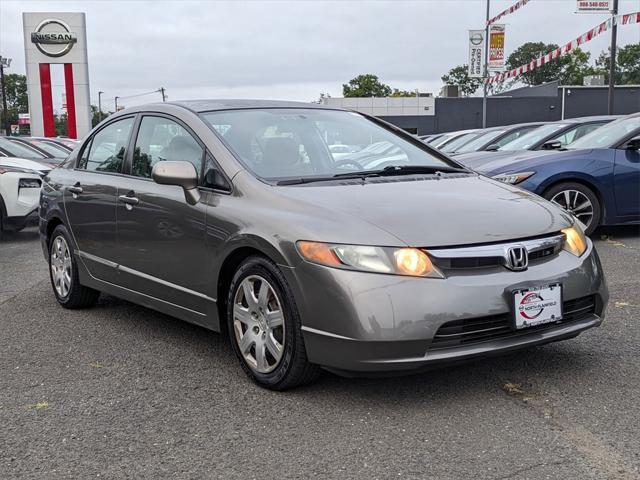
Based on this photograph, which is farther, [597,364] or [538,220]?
[597,364]

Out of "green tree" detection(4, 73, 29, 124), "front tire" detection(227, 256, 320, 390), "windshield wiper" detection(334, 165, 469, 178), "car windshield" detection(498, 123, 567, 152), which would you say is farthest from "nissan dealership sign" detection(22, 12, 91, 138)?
"green tree" detection(4, 73, 29, 124)

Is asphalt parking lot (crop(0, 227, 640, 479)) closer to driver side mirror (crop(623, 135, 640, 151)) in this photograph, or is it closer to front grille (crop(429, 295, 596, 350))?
front grille (crop(429, 295, 596, 350))

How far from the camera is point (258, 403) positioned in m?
3.45

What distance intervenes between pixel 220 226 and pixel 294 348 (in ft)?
2.71

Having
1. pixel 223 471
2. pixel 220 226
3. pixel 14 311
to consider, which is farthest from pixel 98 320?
pixel 223 471

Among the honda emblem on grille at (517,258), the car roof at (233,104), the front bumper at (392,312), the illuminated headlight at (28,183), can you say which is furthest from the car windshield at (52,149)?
the honda emblem on grille at (517,258)

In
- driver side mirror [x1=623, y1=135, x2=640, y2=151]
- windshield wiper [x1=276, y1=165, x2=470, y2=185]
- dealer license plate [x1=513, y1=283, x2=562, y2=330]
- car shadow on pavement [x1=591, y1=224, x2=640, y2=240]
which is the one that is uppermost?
driver side mirror [x1=623, y1=135, x2=640, y2=151]

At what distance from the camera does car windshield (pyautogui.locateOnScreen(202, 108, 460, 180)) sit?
405 centimetres

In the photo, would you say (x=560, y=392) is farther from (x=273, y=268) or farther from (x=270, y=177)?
(x=270, y=177)

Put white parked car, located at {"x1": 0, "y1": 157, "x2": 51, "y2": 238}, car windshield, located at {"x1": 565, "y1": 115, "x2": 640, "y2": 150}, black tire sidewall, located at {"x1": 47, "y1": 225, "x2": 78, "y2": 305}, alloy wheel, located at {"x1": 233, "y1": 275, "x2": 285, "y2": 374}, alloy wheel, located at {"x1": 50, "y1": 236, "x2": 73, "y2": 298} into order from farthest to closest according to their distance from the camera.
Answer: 1. white parked car, located at {"x1": 0, "y1": 157, "x2": 51, "y2": 238}
2. car windshield, located at {"x1": 565, "y1": 115, "x2": 640, "y2": 150}
3. alloy wheel, located at {"x1": 50, "y1": 236, "x2": 73, "y2": 298}
4. black tire sidewall, located at {"x1": 47, "y1": 225, "x2": 78, "y2": 305}
5. alloy wheel, located at {"x1": 233, "y1": 275, "x2": 285, "y2": 374}

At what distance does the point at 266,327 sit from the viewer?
3541 mm

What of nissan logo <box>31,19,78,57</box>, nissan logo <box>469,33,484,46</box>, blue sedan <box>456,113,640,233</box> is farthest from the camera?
nissan logo <box>469,33,484,46</box>

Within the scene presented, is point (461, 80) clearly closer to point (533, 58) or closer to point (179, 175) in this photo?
point (533, 58)

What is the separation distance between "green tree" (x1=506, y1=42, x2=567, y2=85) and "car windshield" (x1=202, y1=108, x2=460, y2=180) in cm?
10756
